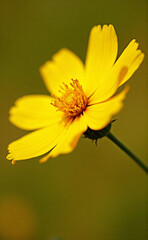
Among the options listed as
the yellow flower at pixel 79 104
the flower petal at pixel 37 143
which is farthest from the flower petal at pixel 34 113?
the flower petal at pixel 37 143

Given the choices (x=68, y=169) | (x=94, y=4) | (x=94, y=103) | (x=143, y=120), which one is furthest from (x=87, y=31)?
(x=94, y=103)

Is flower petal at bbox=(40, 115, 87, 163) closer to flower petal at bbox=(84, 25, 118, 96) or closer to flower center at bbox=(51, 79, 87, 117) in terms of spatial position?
flower center at bbox=(51, 79, 87, 117)

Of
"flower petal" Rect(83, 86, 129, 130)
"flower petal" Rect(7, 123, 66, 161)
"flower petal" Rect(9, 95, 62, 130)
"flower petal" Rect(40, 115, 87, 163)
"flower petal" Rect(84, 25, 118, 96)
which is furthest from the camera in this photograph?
"flower petal" Rect(9, 95, 62, 130)

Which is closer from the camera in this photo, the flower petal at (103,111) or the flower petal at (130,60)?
the flower petal at (103,111)

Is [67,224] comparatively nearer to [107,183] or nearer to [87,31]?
[107,183]

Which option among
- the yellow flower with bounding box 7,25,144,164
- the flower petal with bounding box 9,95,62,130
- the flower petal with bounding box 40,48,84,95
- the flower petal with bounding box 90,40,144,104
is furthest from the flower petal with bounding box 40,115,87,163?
the flower petal with bounding box 40,48,84,95

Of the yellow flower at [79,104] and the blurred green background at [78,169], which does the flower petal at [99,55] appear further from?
the blurred green background at [78,169]
